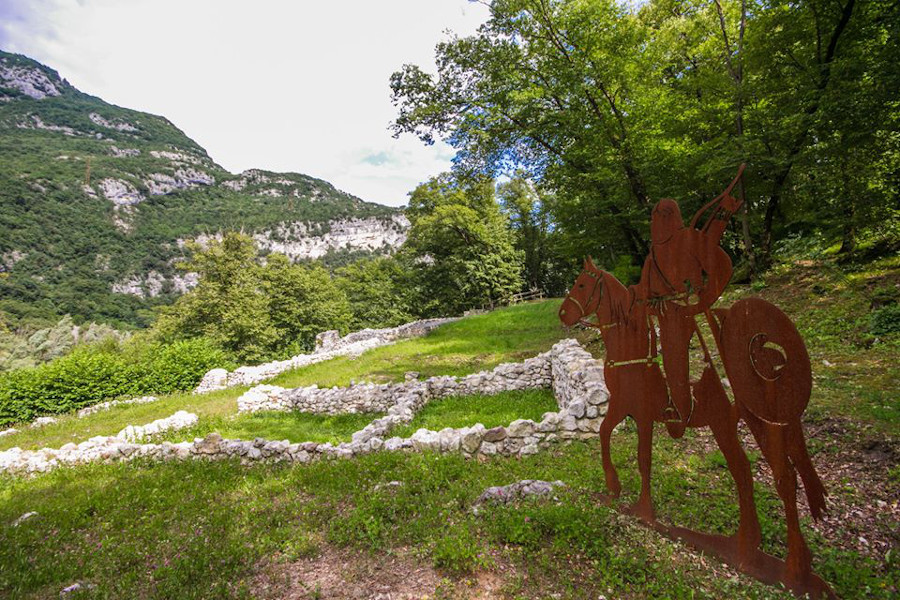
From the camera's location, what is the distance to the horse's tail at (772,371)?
3.00 meters

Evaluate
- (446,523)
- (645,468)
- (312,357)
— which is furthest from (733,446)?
(312,357)

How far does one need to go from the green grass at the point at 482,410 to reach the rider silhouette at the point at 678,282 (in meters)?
4.91

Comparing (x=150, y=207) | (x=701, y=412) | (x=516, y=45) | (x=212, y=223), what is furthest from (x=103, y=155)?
(x=701, y=412)

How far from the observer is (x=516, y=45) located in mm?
13398

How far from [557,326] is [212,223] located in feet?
477

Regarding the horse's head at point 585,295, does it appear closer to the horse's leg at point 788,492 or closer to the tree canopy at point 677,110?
the horse's leg at point 788,492

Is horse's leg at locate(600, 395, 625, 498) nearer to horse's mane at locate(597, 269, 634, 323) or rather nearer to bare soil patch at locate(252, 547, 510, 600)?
horse's mane at locate(597, 269, 634, 323)

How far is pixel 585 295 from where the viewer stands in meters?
4.79

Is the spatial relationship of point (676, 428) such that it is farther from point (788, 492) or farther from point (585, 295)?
point (585, 295)

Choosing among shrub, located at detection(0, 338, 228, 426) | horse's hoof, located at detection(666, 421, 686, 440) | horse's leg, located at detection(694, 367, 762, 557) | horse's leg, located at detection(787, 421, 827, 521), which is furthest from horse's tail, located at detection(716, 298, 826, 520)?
shrub, located at detection(0, 338, 228, 426)

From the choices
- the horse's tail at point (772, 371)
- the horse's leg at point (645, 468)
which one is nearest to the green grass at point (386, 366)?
the horse's leg at point (645, 468)

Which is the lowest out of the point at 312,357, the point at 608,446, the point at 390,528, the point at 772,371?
the point at 312,357

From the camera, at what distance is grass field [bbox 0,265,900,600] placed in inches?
137

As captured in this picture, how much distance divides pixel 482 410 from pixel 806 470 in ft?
23.7
